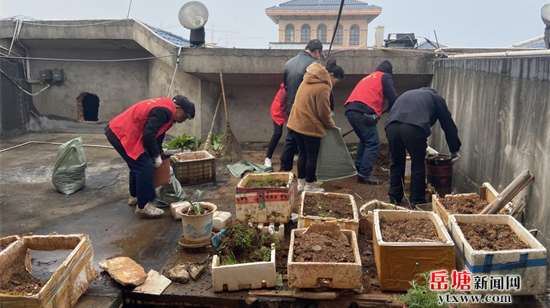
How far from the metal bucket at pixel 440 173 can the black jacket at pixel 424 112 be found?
0.27m

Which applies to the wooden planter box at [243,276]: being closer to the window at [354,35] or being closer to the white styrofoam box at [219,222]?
the white styrofoam box at [219,222]

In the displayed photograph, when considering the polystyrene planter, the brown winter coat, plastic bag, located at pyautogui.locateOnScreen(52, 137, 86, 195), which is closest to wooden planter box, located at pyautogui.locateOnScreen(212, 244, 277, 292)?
the polystyrene planter

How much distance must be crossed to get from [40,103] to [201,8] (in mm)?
5014

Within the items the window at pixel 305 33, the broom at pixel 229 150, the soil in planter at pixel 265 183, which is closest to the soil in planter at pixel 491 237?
the soil in planter at pixel 265 183

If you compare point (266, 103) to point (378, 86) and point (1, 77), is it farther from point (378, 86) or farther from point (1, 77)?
point (1, 77)

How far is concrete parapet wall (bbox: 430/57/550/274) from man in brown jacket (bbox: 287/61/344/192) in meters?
1.81

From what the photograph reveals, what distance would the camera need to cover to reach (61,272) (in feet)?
9.86

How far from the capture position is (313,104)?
17.5 ft

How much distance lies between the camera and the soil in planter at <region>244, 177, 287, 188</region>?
4773 mm

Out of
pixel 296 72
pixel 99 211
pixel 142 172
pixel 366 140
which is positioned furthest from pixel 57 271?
pixel 366 140

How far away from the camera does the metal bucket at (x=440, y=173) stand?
209 inches

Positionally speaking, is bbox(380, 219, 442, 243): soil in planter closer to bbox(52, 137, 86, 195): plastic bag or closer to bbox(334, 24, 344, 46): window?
bbox(52, 137, 86, 195): plastic bag

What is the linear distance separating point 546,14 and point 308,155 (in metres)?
5.01

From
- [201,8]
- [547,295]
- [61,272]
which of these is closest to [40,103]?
[201,8]
